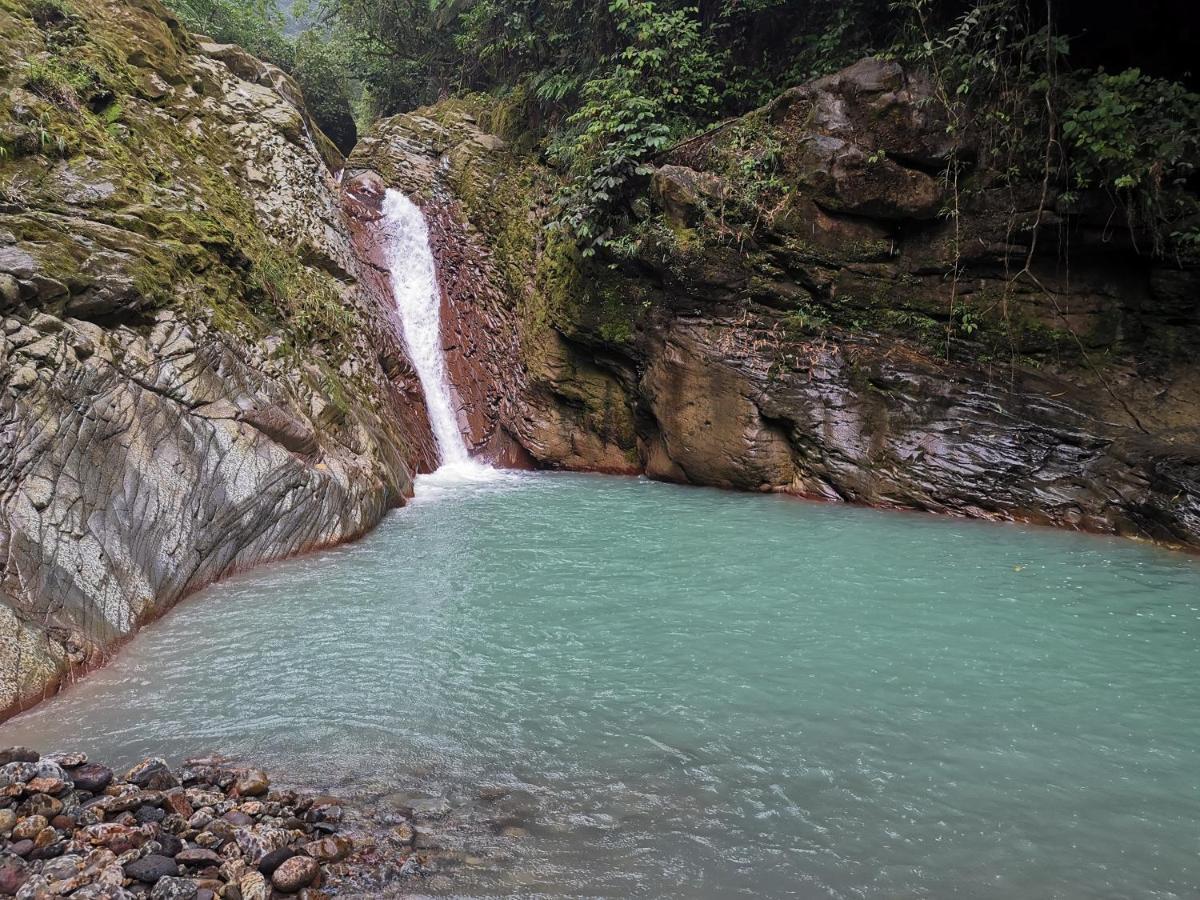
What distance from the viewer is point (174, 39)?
35.2ft

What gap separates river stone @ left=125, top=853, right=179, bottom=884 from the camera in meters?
2.34

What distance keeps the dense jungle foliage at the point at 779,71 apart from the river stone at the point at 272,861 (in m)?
8.77

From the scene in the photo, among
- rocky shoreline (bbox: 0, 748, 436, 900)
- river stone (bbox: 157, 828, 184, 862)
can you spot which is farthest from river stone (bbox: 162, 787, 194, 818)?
Answer: river stone (bbox: 157, 828, 184, 862)

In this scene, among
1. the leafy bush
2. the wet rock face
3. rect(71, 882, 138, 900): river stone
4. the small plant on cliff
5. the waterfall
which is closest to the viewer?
rect(71, 882, 138, 900): river stone

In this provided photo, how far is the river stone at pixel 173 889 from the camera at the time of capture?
2.27 metres

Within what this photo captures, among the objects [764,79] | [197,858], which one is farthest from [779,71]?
[197,858]

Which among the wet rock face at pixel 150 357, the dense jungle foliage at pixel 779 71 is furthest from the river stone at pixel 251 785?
the dense jungle foliage at pixel 779 71

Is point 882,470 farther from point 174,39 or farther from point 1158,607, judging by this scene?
point 174,39

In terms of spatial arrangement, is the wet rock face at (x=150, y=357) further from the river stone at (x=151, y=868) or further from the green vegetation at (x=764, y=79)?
the green vegetation at (x=764, y=79)

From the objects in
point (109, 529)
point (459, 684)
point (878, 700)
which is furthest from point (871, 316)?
point (109, 529)

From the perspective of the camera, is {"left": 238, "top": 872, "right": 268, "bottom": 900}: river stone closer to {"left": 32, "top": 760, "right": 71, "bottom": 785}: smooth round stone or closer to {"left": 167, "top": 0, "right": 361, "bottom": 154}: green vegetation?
{"left": 32, "top": 760, "right": 71, "bottom": 785}: smooth round stone

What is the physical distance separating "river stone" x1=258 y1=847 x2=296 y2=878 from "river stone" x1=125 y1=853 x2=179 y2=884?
270mm

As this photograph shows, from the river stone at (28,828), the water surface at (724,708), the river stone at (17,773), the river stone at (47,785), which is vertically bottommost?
the water surface at (724,708)

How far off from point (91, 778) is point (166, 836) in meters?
0.59
